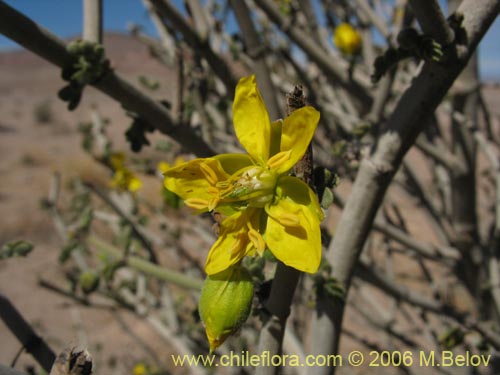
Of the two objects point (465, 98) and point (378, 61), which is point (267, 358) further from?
point (465, 98)

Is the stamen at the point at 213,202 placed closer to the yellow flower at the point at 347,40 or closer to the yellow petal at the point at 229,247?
the yellow petal at the point at 229,247

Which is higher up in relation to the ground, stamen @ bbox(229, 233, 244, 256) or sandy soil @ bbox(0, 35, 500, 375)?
stamen @ bbox(229, 233, 244, 256)

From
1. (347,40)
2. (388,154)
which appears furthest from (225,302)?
(347,40)

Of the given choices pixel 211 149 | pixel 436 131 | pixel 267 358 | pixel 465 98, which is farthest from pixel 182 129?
pixel 436 131

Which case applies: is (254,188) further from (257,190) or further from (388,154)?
(388,154)

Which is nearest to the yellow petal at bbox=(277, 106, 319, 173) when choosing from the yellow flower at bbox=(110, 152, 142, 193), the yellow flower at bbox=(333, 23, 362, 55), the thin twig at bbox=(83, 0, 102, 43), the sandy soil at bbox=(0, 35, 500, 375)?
the sandy soil at bbox=(0, 35, 500, 375)

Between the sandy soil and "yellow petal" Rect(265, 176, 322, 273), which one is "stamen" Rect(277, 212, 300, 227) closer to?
"yellow petal" Rect(265, 176, 322, 273)
